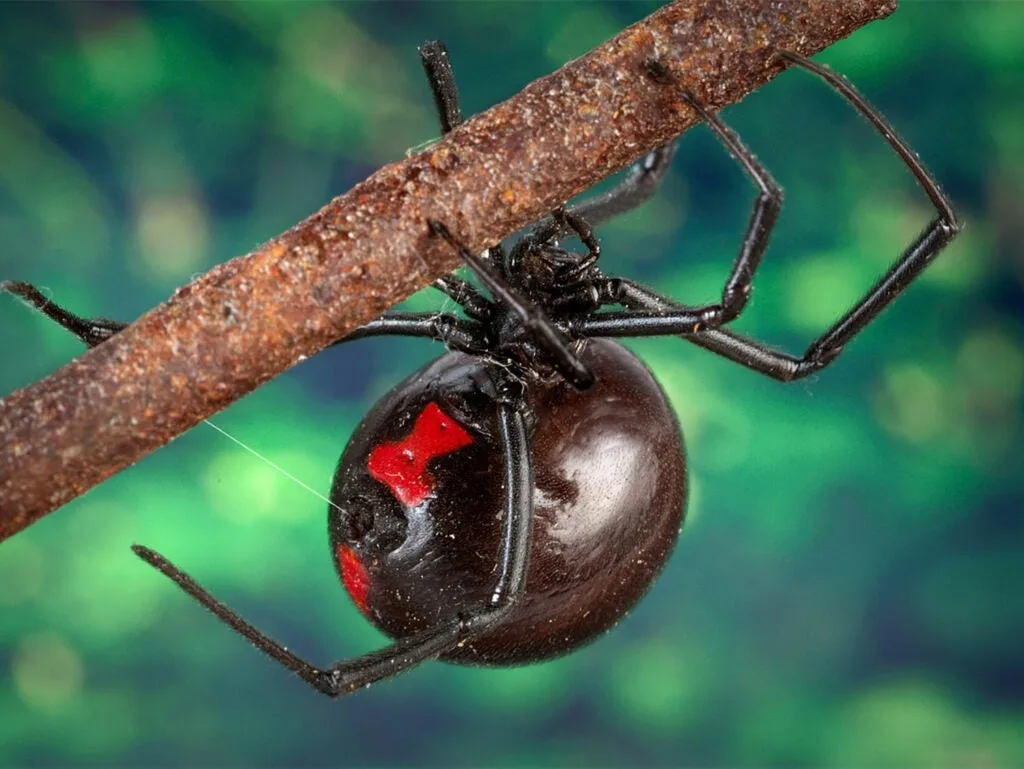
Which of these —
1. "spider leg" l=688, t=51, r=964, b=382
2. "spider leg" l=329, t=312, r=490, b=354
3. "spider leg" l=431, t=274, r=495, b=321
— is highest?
"spider leg" l=431, t=274, r=495, b=321

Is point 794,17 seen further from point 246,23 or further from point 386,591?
point 246,23

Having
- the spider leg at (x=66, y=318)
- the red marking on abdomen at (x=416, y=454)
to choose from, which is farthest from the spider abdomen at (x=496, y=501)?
the spider leg at (x=66, y=318)

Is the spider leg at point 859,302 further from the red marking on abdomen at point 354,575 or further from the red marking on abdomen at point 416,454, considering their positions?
the red marking on abdomen at point 354,575

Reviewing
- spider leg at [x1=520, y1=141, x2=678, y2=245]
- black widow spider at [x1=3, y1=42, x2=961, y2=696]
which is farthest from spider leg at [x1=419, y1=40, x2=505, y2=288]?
spider leg at [x1=520, y1=141, x2=678, y2=245]

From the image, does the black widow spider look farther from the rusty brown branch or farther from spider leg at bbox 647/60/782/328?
the rusty brown branch

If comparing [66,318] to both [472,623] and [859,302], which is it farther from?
[859,302]

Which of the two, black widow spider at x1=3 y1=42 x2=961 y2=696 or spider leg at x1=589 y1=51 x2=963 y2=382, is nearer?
spider leg at x1=589 y1=51 x2=963 y2=382

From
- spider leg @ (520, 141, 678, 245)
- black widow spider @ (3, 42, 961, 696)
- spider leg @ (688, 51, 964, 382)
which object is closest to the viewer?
spider leg @ (688, 51, 964, 382)
